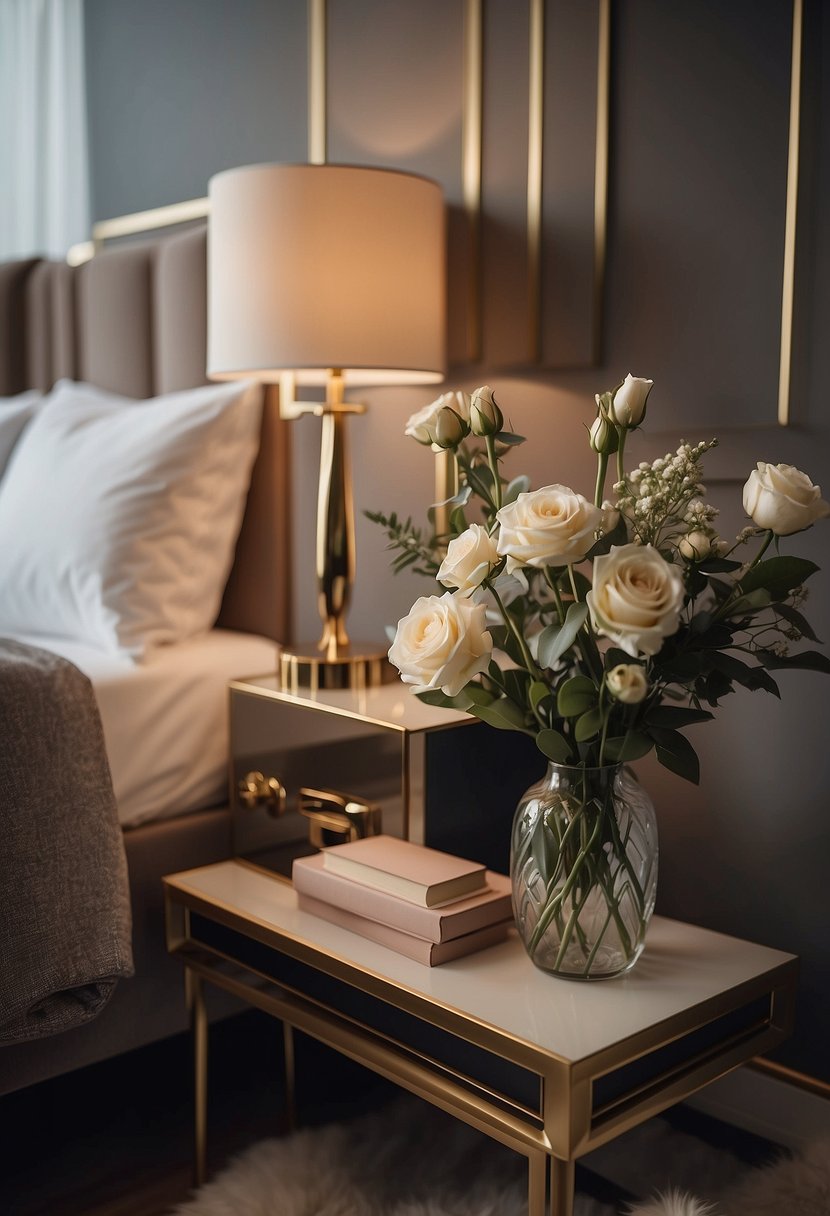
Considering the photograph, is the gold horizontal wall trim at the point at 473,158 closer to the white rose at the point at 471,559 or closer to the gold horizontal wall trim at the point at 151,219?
the gold horizontal wall trim at the point at 151,219

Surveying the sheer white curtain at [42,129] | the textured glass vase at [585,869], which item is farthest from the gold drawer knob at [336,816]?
the sheer white curtain at [42,129]

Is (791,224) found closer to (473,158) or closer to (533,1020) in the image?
(473,158)

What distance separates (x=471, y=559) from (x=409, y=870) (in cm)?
42

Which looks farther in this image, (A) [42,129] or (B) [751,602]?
(A) [42,129]

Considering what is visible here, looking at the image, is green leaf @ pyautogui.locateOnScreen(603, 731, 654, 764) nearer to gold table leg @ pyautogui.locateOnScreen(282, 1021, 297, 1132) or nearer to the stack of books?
the stack of books

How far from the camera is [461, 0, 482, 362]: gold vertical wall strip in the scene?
1.87 metres

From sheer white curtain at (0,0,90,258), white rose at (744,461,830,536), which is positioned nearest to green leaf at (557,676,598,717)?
white rose at (744,461,830,536)

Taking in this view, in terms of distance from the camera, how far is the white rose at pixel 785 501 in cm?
108

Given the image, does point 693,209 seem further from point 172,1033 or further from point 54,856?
point 172,1033

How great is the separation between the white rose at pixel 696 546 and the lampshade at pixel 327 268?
2.38ft

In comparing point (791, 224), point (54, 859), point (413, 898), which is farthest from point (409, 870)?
point (791, 224)

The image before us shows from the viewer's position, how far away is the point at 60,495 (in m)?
2.07

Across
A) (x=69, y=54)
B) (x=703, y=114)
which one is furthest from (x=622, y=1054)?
(x=69, y=54)

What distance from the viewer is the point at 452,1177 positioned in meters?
1.55
